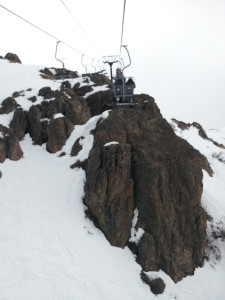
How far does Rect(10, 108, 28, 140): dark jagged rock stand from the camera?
30.5 metres

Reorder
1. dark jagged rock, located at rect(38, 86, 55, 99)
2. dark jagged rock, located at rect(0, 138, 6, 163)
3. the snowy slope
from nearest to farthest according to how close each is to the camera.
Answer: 1. the snowy slope
2. dark jagged rock, located at rect(0, 138, 6, 163)
3. dark jagged rock, located at rect(38, 86, 55, 99)

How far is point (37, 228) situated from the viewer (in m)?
19.5

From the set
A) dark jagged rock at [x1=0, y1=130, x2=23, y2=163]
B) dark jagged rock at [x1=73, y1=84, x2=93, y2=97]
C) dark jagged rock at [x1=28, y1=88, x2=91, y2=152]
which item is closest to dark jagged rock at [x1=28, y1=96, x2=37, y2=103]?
dark jagged rock at [x1=28, y1=88, x2=91, y2=152]

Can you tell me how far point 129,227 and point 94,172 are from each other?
5.09 meters

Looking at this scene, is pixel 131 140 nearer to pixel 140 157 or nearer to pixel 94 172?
pixel 140 157

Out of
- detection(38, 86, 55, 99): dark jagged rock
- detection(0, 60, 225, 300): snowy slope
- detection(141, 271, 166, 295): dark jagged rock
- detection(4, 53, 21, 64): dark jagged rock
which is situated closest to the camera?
detection(0, 60, 225, 300): snowy slope

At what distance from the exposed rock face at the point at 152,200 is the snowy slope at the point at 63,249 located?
3.27 ft

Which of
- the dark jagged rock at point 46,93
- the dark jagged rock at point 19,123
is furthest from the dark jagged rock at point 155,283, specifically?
the dark jagged rock at point 46,93

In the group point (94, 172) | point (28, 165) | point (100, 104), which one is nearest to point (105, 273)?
point (94, 172)

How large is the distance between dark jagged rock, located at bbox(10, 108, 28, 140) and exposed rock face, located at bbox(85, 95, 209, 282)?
40.5 feet

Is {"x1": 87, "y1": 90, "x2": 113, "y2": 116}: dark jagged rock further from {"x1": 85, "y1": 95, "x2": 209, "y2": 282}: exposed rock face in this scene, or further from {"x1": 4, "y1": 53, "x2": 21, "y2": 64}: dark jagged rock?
{"x1": 4, "y1": 53, "x2": 21, "y2": 64}: dark jagged rock

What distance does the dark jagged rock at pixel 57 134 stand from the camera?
1145 inches

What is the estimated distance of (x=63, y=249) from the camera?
18.1m

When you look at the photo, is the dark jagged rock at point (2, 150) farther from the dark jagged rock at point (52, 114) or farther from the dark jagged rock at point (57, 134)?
the dark jagged rock at point (57, 134)
